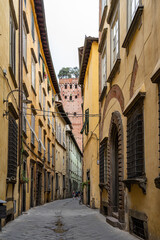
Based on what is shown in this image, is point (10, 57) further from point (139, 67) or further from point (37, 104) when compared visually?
point (37, 104)

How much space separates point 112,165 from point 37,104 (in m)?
10.1

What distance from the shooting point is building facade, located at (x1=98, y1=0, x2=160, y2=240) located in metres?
6.78

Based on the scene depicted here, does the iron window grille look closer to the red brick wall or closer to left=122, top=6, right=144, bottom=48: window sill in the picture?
left=122, top=6, right=144, bottom=48: window sill

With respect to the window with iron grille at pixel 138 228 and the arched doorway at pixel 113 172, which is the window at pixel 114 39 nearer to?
the arched doorway at pixel 113 172

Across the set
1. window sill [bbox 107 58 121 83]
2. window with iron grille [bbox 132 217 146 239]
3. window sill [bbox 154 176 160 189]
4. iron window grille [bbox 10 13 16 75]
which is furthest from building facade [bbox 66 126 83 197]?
window sill [bbox 154 176 160 189]

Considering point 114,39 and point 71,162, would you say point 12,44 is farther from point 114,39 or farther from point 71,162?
point 71,162

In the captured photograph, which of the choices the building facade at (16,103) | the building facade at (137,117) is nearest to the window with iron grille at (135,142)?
the building facade at (137,117)

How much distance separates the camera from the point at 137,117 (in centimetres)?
793

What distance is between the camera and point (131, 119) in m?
8.70

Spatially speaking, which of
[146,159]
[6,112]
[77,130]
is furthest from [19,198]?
[77,130]

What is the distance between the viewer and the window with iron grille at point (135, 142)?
7816 millimetres

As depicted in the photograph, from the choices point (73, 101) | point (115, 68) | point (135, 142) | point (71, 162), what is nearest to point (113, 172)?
point (115, 68)

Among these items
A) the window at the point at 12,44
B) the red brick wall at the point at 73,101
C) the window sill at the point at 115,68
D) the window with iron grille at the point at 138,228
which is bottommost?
the window with iron grille at the point at 138,228

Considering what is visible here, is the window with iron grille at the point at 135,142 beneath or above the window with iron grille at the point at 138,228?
above
